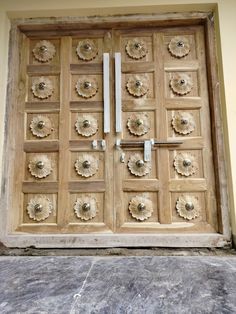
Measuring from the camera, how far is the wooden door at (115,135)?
63.1 inches

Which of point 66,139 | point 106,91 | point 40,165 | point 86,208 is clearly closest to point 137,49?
point 106,91

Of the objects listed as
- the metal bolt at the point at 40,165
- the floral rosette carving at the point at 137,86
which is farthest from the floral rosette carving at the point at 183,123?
the metal bolt at the point at 40,165

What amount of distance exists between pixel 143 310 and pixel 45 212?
3.08 ft

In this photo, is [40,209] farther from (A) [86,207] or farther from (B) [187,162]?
(B) [187,162]

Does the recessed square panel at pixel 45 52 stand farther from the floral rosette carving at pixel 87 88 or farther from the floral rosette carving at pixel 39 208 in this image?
the floral rosette carving at pixel 39 208

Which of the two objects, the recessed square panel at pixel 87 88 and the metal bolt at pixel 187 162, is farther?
the recessed square panel at pixel 87 88

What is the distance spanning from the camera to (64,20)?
175 cm

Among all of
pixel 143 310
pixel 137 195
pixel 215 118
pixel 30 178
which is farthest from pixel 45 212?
pixel 215 118

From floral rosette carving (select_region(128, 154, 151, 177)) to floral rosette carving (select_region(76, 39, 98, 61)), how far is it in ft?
2.53

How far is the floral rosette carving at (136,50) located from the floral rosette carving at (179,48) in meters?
0.17

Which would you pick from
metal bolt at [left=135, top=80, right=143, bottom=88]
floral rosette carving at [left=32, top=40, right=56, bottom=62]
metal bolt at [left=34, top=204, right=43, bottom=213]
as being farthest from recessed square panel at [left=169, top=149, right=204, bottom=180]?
Answer: floral rosette carving at [left=32, top=40, right=56, bottom=62]

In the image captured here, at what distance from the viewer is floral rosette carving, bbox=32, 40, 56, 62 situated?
5.83 feet

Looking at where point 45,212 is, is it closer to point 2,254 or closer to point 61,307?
point 2,254

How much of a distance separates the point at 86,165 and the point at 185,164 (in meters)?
0.62
